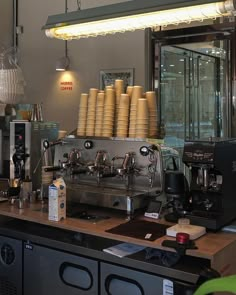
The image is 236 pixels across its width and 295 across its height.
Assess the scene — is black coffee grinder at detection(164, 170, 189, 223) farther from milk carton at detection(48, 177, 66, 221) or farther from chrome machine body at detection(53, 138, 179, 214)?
milk carton at detection(48, 177, 66, 221)

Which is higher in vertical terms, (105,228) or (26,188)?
(26,188)

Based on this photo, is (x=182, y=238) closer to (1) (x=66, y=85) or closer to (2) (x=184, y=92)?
(2) (x=184, y=92)

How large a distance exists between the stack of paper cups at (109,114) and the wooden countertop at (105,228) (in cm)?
53

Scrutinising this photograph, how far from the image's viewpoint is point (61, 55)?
17.6ft

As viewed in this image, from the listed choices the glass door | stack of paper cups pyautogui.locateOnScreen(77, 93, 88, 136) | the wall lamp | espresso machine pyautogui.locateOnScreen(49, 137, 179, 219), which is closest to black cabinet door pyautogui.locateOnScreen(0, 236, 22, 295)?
espresso machine pyautogui.locateOnScreen(49, 137, 179, 219)

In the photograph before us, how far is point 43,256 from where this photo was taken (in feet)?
7.13

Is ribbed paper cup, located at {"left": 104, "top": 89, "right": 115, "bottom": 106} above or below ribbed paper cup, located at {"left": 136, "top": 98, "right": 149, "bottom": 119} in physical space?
above

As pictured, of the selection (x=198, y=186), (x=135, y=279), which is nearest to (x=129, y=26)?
(x=198, y=186)

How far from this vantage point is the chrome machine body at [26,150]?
109 inches

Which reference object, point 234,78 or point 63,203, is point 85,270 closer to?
point 63,203

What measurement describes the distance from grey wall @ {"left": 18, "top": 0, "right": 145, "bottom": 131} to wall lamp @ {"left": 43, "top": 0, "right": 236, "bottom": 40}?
2.45 m

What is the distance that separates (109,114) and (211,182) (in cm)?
84

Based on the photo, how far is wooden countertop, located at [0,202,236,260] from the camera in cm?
167

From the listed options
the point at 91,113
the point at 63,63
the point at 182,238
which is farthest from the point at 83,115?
the point at 63,63
